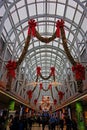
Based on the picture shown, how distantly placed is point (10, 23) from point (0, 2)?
6364 mm

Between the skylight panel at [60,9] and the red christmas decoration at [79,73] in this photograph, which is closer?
the red christmas decoration at [79,73]

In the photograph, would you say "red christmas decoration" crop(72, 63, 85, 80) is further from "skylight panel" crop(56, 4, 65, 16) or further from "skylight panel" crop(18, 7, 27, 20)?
"skylight panel" crop(18, 7, 27, 20)

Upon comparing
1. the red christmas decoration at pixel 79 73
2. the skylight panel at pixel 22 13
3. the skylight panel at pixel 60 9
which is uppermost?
the skylight panel at pixel 60 9

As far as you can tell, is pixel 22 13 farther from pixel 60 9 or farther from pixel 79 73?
pixel 79 73

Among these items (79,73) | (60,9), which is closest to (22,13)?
(60,9)

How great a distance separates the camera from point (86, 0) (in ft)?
55.3

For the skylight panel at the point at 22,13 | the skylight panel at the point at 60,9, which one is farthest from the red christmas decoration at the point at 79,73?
the skylight panel at the point at 22,13

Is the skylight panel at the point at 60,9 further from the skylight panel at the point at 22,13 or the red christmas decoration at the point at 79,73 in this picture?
the red christmas decoration at the point at 79,73

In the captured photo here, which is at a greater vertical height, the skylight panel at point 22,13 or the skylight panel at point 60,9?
the skylight panel at point 60,9

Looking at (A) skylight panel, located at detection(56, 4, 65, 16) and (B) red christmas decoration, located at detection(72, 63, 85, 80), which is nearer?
(B) red christmas decoration, located at detection(72, 63, 85, 80)

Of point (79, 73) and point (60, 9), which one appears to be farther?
point (60, 9)

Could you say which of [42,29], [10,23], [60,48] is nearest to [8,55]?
[10,23]

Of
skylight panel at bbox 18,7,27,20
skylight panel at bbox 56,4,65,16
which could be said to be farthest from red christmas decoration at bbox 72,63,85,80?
skylight panel at bbox 18,7,27,20

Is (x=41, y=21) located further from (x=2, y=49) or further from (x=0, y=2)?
(x=0, y=2)
